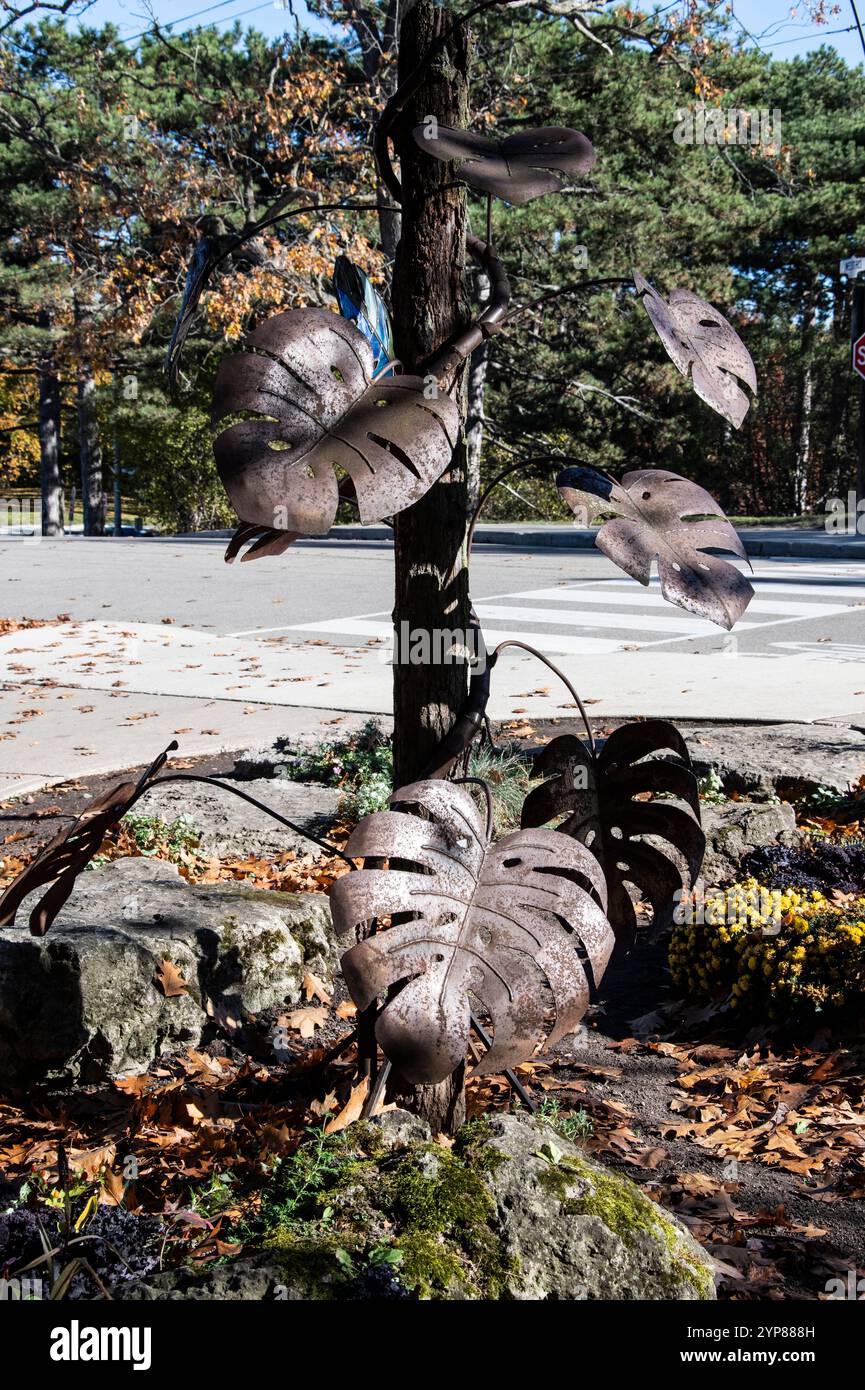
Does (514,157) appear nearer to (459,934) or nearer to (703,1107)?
(459,934)

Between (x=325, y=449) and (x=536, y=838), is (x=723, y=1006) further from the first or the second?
(x=325, y=449)

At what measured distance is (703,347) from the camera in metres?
2.13

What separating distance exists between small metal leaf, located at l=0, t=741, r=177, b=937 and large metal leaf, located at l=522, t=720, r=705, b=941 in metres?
0.75

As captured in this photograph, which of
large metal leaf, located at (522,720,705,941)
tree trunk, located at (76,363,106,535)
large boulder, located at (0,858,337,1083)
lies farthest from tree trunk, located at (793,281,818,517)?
large metal leaf, located at (522,720,705,941)

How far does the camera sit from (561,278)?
19.6m

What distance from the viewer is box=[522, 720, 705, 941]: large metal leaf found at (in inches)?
94.7

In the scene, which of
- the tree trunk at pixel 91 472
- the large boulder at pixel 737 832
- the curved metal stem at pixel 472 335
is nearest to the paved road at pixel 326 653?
the large boulder at pixel 737 832

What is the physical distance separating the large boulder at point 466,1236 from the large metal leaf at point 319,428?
39.4 inches

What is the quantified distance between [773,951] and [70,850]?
6.72 feet

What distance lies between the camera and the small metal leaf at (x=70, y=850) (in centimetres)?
212

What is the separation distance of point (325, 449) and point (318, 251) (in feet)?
40.9

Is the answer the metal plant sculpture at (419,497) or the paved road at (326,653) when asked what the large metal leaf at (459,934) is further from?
the paved road at (326,653)

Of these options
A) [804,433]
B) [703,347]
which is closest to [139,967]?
[703,347]

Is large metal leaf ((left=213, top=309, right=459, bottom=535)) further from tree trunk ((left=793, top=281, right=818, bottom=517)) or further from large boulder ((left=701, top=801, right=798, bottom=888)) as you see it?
tree trunk ((left=793, top=281, right=818, bottom=517))
